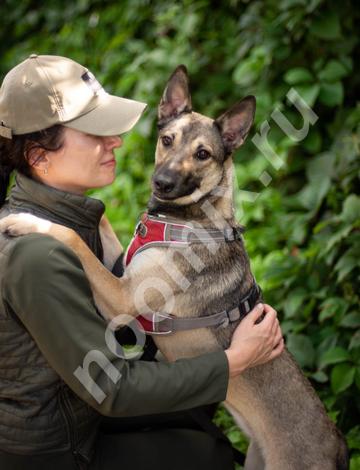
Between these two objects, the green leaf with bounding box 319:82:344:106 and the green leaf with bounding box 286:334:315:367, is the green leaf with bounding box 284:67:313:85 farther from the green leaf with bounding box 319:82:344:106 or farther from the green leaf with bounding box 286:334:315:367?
the green leaf with bounding box 286:334:315:367

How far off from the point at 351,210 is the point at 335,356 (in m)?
1.00

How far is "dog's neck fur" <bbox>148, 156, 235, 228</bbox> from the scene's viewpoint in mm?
3059

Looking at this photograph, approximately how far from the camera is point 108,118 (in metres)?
2.59

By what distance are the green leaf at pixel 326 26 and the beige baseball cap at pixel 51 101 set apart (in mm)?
2868

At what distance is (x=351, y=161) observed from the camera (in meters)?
4.68

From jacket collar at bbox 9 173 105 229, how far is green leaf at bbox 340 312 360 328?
6.77 ft

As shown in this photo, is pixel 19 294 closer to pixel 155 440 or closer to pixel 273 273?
pixel 155 440

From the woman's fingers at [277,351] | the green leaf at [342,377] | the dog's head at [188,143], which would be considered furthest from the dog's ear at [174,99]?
the green leaf at [342,377]

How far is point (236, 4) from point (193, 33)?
631mm

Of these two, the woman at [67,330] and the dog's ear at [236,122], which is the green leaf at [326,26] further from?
the woman at [67,330]

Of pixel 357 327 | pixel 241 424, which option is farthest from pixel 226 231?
pixel 357 327

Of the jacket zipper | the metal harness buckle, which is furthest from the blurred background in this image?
the jacket zipper

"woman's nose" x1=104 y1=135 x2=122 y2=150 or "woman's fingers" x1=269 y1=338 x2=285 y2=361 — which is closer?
"woman's nose" x1=104 y1=135 x2=122 y2=150

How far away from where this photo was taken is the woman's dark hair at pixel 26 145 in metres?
2.49
